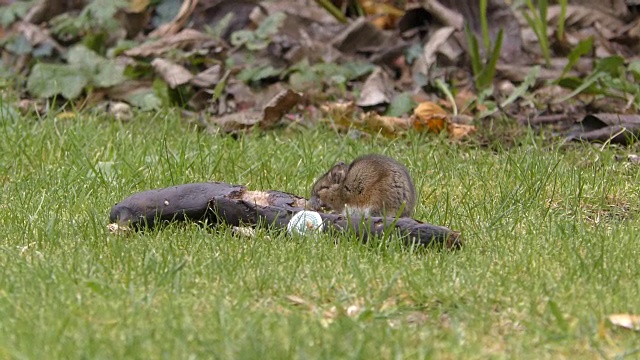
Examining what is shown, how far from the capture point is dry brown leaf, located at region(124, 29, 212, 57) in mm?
9234

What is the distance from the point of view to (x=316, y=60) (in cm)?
930

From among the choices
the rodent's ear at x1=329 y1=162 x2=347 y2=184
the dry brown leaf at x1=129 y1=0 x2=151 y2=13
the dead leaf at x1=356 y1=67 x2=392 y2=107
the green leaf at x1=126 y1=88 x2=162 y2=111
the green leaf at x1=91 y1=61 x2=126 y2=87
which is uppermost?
the dry brown leaf at x1=129 y1=0 x2=151 y2=13

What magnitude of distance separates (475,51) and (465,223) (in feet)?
11.7

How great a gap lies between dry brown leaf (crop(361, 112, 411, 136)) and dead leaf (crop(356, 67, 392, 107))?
0.52 metres

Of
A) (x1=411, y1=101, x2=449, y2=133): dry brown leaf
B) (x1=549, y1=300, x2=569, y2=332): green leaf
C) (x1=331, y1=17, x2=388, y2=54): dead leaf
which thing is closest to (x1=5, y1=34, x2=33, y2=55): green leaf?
(x1=331, y1=17, x2=388, y2=54): dead leaf

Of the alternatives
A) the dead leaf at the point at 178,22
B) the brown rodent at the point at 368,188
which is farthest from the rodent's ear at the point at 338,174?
the dead leaf at the point at 178,22

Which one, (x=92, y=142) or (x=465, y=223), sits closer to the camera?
(x=465, y=223)

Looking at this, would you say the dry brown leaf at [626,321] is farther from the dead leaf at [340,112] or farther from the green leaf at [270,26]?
the green leaf at [270,26]

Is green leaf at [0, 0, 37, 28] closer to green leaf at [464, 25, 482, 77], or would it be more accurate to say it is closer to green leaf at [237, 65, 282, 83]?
green leaf at [237, 65, 282, 83]

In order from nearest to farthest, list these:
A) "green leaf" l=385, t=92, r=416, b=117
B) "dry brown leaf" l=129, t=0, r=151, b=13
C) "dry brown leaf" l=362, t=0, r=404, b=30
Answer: "green leaf" l=385, t=92, r=416, b=117, "dry brown leaf" l=362, t=0, r=404, b=30, "dry brown leaf" l=129, t=0, r=151, b=13

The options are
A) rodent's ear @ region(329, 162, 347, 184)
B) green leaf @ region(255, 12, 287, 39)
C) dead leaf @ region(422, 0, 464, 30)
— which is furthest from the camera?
dead leaf @ region(422, 0, 464, 30)

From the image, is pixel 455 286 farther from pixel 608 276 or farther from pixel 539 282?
pixel 608 276

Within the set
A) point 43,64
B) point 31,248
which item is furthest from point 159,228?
point 43,64

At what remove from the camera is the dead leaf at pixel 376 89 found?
850 cm
